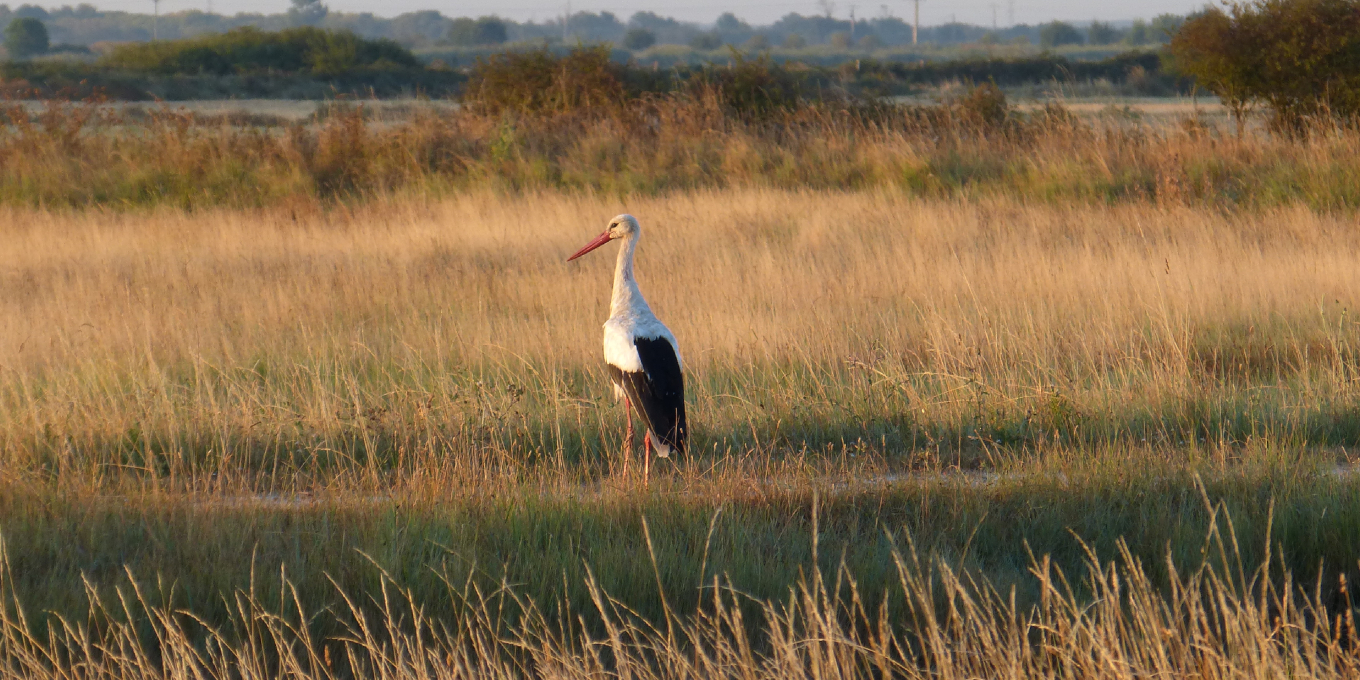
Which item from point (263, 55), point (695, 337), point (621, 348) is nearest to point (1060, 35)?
point (263, 55)

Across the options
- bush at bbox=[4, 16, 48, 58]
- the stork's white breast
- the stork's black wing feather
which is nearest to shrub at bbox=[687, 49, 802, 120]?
the stork's white breast

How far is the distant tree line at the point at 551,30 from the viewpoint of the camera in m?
125

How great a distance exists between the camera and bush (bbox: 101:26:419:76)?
155ft

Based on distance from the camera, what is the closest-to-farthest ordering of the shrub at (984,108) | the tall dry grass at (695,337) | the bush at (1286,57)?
the tall dry grass at (695,337) → the bush at (1286,57) → the shrub at (984,108)

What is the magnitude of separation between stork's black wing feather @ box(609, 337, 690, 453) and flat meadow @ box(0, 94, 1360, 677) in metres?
0.25

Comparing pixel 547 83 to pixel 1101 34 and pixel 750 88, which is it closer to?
pixel 750 88

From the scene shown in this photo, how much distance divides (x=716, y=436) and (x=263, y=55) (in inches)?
1946

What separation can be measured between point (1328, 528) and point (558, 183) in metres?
10.9

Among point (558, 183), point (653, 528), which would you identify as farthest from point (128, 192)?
point (653, 528)

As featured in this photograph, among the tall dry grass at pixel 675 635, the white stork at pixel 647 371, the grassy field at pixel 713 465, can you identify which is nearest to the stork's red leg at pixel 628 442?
the white stork at pixel 647 371

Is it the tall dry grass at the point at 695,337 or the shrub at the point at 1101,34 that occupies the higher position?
the shrub at the point at 1101,34

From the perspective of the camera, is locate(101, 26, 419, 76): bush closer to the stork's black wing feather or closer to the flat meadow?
the flat meadow

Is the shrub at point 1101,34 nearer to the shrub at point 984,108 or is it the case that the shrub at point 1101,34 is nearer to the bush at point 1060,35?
the bush at point 1060,35

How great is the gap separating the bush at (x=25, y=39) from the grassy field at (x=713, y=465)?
306ft
